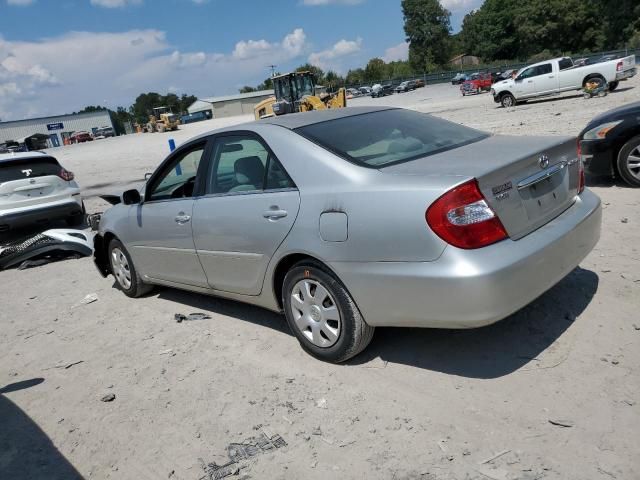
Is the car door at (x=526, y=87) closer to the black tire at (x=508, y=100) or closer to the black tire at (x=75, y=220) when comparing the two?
the black tire at (x=508, y=100)

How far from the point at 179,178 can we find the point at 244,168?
1141 millimetres

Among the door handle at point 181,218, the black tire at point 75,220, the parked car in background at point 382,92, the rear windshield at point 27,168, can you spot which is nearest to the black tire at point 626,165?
the door handle at point 181,218

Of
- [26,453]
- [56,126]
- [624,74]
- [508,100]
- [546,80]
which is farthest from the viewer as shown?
[56,126]

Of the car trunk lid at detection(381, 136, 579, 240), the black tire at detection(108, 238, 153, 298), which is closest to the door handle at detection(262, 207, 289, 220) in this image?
the car trunk lid at detection(381, 136, 579, 240)

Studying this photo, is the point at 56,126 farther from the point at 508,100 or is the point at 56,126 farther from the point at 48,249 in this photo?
the point at 48,249

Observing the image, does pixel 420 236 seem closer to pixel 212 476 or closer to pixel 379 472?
pixel 379 472

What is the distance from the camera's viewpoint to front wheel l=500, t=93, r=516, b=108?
80.1 ft

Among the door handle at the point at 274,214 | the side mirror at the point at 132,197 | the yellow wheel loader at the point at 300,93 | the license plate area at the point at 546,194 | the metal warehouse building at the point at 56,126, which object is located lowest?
the license plate area at the point at 546,194

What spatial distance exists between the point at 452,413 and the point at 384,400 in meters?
0.42

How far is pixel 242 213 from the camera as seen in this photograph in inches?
159

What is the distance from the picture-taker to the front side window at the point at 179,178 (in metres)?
4.74

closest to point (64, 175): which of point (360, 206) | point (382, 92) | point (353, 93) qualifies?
point (360, 206)

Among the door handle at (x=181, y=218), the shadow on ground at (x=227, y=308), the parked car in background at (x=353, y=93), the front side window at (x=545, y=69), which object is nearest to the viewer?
the door handle at (x=181, y=218)

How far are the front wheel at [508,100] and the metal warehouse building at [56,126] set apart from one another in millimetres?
90422
